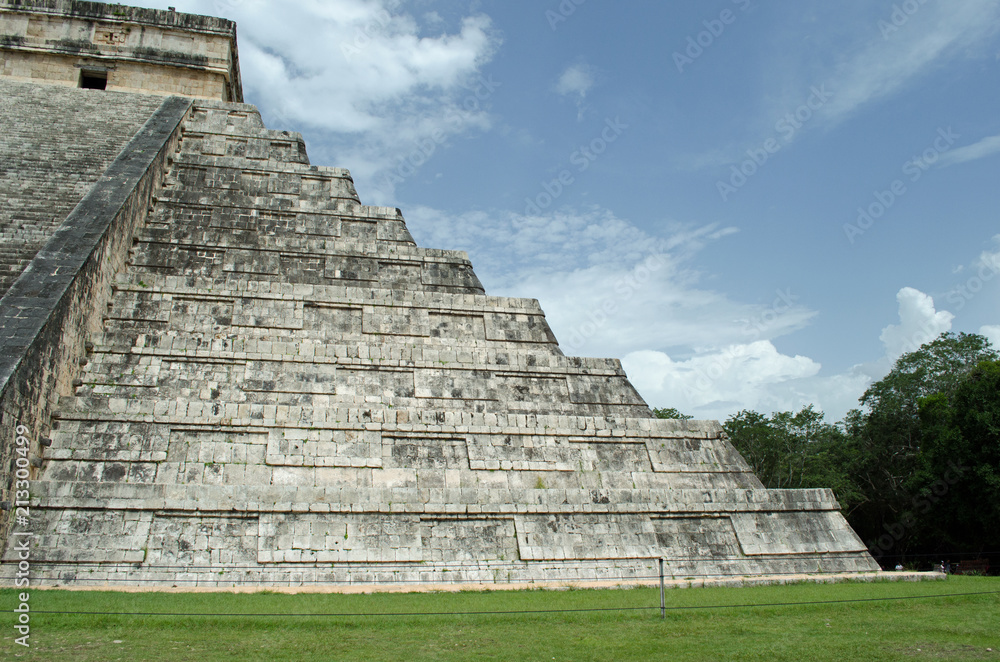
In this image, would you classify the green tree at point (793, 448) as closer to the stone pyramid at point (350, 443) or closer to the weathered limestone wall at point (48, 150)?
the stone pyramid at point (350, 443)

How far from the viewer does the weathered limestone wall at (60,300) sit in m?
8.17

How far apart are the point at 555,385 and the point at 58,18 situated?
16203 millimetres

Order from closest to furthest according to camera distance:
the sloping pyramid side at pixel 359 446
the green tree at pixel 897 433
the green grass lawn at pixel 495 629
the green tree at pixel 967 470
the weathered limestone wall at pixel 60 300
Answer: the green grass lawn at pixel 495 629
the weathered limestone wall at pixel 60 300
the sloping pyramid side at pixel 359 446
the green tree at pixel 967 470
the green tree at pixel 897 433

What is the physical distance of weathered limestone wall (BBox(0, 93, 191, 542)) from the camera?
8.17m

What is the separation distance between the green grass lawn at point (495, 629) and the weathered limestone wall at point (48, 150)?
6.52 m

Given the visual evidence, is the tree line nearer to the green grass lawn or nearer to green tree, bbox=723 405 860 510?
green tree, bbox=723 405 860 510

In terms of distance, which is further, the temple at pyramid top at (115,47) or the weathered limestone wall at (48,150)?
the temple at pyramid top at (115,47)

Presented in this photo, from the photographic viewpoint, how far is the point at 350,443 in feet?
32.0

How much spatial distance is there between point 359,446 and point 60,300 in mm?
4467

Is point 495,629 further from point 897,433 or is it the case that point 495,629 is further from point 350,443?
point 897,433

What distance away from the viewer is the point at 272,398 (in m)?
10.2

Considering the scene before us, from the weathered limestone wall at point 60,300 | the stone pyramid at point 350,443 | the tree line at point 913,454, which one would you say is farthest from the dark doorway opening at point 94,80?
the tree line at point 913,454

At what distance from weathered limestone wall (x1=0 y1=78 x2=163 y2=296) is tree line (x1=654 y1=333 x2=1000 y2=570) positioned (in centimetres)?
2196

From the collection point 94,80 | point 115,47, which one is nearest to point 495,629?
point 115,47
